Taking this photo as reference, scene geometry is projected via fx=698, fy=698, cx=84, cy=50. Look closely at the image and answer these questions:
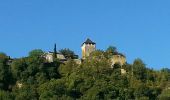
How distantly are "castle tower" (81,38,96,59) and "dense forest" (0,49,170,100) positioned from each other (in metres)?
4.02

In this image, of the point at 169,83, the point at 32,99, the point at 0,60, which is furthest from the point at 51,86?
the point at 169,83

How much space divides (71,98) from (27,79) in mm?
6595

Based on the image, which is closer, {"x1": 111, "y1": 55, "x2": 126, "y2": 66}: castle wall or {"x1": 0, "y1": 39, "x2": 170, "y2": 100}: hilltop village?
{"x1": 0, "y1": 39, "x2": 170, "y2": 100}: hilltop village

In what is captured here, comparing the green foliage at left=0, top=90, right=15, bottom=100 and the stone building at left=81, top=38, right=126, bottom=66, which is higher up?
the stone building at left=81, top=38, right=126, bottom=66

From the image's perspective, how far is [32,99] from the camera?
64.1 metres

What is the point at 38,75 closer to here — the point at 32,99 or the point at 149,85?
the point at 32,99

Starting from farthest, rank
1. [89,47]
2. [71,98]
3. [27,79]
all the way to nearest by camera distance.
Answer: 1. [89,47]
2. [27,79]
3. [71,98]

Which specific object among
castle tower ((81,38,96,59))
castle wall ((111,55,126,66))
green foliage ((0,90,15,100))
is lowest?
green foliage ((0,90,15,100))

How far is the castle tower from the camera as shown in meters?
75.4

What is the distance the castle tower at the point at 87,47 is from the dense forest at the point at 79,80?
13.2 feet

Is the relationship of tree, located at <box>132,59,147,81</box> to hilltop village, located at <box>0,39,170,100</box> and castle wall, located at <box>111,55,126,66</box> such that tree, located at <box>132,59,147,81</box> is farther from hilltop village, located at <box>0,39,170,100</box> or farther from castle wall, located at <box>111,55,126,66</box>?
castle wall, located at <box>111,55,126,66</box>

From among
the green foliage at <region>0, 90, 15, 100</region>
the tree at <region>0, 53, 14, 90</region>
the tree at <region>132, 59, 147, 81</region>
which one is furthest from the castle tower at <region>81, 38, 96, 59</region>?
the green foliage at <region>0, 90, 15, 100</region>

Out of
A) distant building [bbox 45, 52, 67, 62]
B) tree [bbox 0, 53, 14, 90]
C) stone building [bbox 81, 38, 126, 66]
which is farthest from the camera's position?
distant building [bbox 45, 52, 67, 62]

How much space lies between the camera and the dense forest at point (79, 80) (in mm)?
64875
